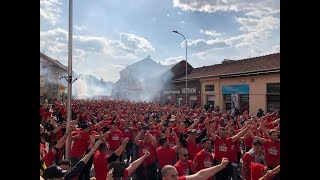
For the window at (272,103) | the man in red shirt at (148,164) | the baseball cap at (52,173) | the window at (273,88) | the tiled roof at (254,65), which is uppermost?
the tiled roof at (254,65)

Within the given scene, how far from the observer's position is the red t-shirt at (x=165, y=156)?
7.11 m

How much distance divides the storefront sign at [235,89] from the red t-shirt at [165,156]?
21539 mm

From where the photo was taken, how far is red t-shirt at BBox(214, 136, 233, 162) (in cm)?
797

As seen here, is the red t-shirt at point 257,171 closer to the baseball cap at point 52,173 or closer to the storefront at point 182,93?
the baseball cap at point 52,173

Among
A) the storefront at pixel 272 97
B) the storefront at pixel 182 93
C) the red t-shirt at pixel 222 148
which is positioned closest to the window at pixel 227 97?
the storefront at pixel 182 93

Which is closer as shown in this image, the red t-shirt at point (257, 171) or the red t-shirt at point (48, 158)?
the red t-shirt at point (257, 171)

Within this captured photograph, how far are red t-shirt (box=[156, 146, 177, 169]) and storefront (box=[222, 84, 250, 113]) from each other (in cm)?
2039

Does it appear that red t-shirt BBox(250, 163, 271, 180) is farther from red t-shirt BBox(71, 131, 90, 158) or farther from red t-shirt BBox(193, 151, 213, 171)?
red t-shirt BBox(71, 131, 90, 158)

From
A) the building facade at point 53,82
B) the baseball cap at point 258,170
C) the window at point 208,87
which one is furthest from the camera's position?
the building facade at point 53,82
